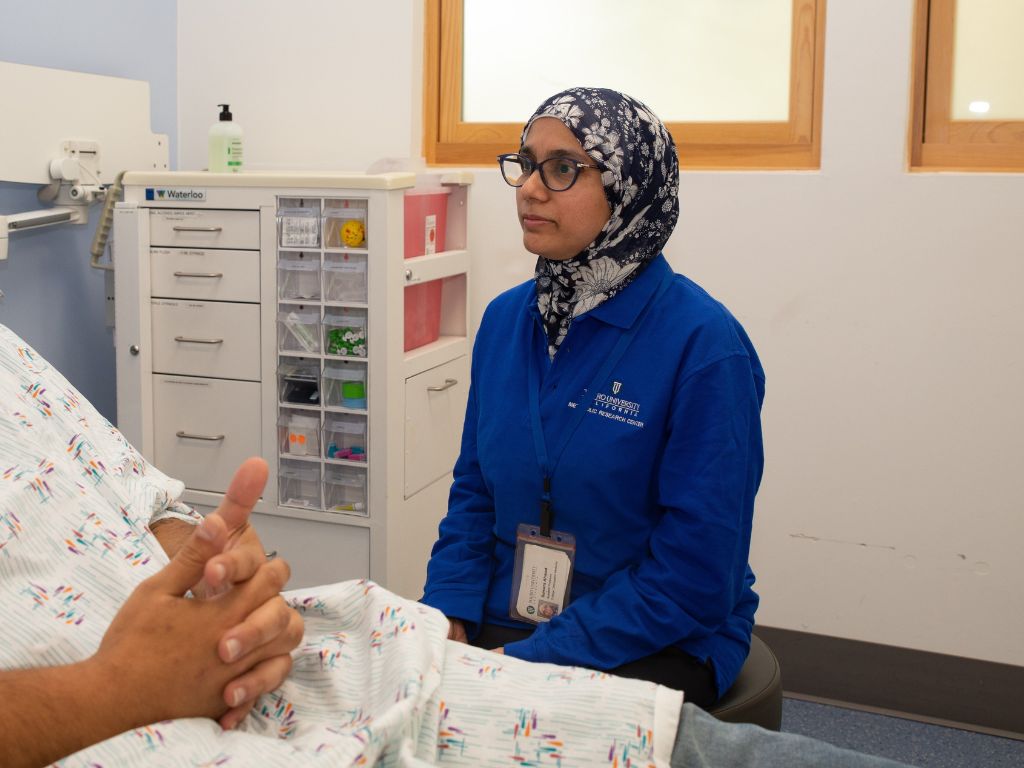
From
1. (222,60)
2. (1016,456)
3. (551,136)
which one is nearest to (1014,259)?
(1016,456)

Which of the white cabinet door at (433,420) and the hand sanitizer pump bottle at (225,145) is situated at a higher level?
the hand sanitizer pump bottle at (225,145)

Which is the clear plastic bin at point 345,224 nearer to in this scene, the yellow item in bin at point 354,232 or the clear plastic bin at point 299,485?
the yellow item in bin at point 354,232

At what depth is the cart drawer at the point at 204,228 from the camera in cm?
248

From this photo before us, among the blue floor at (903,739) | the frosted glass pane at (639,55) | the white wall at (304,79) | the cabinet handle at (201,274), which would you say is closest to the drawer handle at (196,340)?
the cabinet handle at (201,274)

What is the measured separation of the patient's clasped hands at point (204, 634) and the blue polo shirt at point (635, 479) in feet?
1.77

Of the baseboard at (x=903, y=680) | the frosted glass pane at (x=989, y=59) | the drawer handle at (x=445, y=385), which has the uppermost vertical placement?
the frosted glass pane at (x=989, y=59)

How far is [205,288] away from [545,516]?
4.27ft

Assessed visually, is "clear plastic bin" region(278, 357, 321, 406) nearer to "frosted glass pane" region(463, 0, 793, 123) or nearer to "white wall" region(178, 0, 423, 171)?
"white wall" region(178, 0, 423, 171)

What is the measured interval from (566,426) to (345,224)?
3.42 ft

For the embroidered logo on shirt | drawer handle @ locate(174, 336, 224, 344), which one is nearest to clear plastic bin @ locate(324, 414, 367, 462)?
drawer handle @ locate(174, 336, 224, 344)

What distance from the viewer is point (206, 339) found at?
2.54m

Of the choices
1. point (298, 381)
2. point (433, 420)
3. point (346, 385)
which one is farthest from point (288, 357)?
point (433, 420)

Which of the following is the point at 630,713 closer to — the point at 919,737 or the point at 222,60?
the point at 919,737

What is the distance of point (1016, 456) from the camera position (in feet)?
8.07
